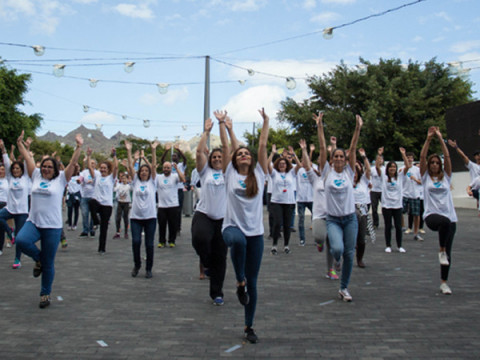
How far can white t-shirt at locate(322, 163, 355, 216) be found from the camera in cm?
641

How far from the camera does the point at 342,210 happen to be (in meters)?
6.41

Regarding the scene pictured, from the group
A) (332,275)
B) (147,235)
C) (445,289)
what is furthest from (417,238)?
(147,235)

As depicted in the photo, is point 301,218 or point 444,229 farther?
point 301,218

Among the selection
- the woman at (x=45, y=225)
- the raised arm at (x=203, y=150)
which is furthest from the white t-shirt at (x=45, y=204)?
the raised arm at (x=203, y=150)

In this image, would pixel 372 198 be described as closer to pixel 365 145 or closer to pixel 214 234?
pixel 214 234

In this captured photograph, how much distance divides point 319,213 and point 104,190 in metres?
6.17

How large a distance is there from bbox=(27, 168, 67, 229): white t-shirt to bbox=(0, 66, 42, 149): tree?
38.4m

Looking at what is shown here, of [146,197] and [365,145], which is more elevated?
[365,145]

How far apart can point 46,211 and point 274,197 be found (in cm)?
548

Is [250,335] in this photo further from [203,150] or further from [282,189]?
[282,189]

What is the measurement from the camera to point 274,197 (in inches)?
426

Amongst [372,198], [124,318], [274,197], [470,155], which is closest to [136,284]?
[124,318]

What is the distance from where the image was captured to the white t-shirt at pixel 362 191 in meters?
9.42

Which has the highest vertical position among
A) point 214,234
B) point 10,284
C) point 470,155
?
point 470,155
